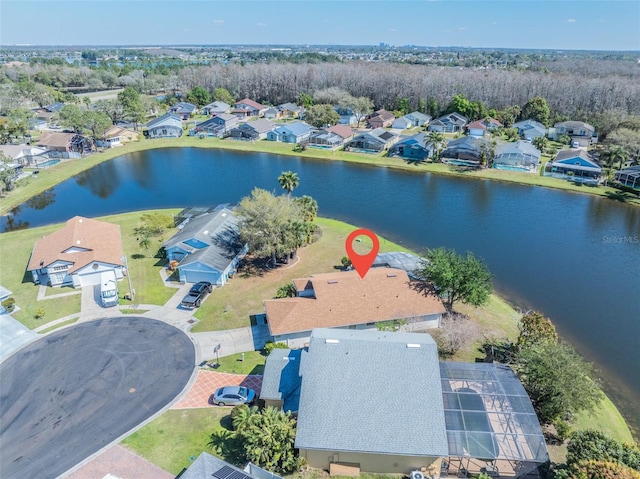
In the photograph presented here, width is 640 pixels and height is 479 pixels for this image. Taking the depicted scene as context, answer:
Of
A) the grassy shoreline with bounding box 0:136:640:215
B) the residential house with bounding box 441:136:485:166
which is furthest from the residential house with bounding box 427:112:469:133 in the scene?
the grassy shoreline with bounding box 0:136:640:215

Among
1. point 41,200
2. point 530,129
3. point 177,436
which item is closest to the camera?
point 177,436

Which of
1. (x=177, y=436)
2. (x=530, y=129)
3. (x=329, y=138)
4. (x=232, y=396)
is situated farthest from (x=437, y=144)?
(x=177, y=436)

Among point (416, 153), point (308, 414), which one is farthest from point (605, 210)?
point (308, 414)

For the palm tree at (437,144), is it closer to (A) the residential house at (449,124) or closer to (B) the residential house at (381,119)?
(A) the residential house at (449,124)

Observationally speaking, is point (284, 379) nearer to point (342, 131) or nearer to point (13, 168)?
point (13, 168)

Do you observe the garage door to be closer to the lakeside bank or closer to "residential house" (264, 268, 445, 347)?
the lakeside bank
